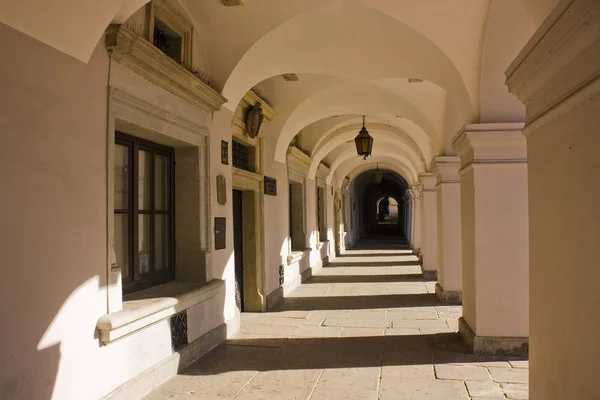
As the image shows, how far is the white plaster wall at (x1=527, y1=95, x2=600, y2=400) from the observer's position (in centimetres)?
229

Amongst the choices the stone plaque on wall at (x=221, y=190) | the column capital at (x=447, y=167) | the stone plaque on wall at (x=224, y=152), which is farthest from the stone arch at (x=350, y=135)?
the stone plaque on wall at (x=221, y=190)

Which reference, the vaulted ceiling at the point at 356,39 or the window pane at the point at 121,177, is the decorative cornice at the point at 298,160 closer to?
the vaulted ceiling at the point at 356,39

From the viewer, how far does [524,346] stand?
18.1ft

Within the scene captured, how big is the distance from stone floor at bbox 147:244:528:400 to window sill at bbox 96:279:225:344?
642 mm

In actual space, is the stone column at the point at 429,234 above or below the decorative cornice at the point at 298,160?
below

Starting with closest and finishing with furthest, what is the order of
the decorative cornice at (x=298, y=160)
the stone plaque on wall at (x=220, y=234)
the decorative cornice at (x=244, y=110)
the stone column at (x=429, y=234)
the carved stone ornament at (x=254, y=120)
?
the stone plaque on wall at (x=220, y=234), the decorative cornice at (x=244, y=110), the carved stone ornament at (x=254, y=120), the decorative cornice at (x=298, y=160), the stone column at (x=429, y=234)

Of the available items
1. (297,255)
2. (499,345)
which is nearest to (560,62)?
(499,345)

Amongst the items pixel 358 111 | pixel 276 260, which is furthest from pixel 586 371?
pixel 358 111

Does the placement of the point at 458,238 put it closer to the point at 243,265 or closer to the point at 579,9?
the point at 243,265

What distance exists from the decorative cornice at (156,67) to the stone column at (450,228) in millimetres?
4518

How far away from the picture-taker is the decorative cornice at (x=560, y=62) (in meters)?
2.18

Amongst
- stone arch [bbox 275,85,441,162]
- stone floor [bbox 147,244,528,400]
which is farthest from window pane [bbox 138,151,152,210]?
stone arch [bbox 275,85,441,162]

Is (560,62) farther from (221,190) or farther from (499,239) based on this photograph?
(221,190)

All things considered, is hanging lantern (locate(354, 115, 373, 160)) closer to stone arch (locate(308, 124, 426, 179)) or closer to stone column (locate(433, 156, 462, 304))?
stone column (locate(433, 156, 462, 304))
